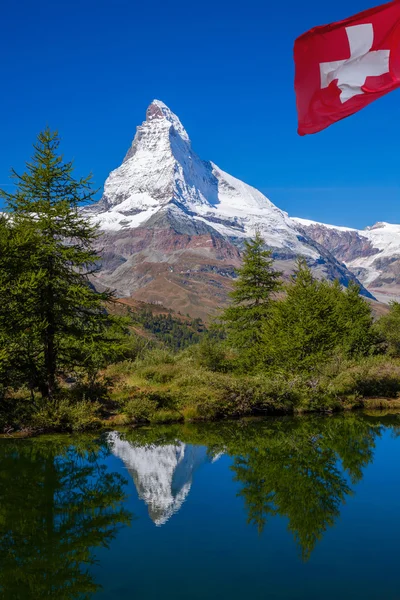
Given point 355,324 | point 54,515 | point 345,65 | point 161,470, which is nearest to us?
point 345,65

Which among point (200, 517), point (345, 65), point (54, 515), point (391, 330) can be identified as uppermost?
point (391, 330)

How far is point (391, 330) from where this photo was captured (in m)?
→ 60.8

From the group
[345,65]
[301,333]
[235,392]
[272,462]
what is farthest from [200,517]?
[301,333]

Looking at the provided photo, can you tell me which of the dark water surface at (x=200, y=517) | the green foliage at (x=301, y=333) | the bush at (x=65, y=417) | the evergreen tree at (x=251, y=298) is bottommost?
the dark water surface at (x=200, y=517)

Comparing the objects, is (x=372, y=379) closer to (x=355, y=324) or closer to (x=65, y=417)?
(x=355, y=324)

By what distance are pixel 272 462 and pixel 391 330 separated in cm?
4505

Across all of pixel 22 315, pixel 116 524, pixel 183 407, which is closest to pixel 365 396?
pixel 183 407

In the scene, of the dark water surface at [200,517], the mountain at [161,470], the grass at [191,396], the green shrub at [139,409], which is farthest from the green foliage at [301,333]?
the mountain at [161,470]

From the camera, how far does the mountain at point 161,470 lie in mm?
15953

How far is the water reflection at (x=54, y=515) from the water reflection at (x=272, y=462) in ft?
4.52

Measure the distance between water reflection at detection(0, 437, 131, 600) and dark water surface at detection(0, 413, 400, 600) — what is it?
0.13 feet

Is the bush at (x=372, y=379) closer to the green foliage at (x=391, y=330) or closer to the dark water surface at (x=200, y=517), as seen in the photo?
the dark water surface at (x=200, y=517)

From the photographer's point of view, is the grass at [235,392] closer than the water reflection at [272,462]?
No

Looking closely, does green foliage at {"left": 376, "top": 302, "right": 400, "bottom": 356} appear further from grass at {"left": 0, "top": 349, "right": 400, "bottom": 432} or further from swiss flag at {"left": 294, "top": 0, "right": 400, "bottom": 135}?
swiss flag at {"left": 294, "top": 0, "right": 400, "bottom": 135}
